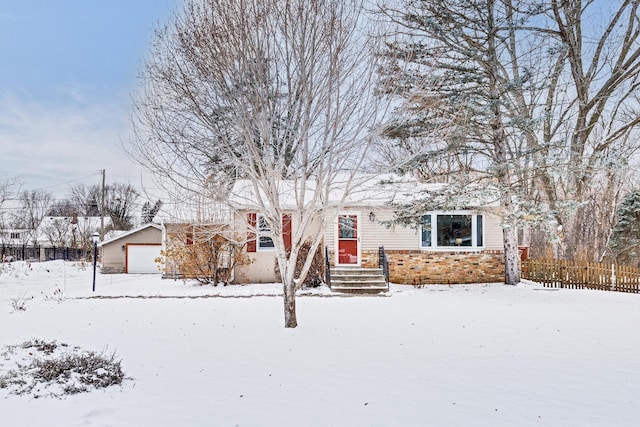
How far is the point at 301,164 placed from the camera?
6891 millimetres

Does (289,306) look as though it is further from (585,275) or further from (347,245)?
(585,275)

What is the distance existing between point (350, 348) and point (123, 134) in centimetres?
508

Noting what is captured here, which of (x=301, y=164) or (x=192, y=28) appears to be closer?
(x=192, y=28)

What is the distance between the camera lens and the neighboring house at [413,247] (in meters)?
14.1

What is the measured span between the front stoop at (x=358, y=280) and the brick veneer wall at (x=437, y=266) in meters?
1.25

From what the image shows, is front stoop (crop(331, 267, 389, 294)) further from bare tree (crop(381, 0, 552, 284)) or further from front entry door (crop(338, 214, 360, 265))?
bare tree (crop(381, 0, 552, 284))

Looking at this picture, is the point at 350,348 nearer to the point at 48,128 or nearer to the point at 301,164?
the point at 301,164

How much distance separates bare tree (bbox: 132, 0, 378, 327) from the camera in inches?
241

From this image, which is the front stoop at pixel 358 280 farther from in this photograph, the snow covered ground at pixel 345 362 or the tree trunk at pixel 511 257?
the tree trunk at pixel 511 257

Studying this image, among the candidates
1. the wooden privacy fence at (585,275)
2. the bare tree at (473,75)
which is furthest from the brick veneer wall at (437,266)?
the bare tree at (473,75)

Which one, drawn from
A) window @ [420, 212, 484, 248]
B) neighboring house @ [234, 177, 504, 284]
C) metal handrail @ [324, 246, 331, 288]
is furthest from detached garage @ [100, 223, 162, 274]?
window @ [420, 212, 484, 248]

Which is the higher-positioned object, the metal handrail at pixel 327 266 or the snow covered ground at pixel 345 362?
the metal handrail at pixel 327 266

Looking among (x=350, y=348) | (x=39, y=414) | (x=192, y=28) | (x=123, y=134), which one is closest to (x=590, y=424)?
(x=350, y=348)

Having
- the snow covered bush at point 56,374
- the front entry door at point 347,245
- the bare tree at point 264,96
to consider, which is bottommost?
the snow covered bush at point 56,374
